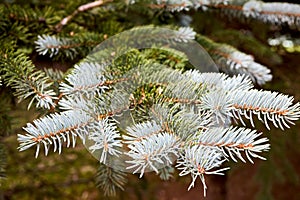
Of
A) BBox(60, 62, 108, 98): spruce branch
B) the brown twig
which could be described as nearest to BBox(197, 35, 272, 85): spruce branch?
the brown twig

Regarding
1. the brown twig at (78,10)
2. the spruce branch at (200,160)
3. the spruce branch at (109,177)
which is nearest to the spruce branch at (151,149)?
the spruce branch at (200,160)

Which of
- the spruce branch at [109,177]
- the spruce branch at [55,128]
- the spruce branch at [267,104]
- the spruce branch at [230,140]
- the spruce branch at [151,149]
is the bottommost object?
the spruce branch at [109,177]

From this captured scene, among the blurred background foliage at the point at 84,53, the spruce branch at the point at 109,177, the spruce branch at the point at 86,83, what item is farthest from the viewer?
the blurred background foliage at the point at 84,53

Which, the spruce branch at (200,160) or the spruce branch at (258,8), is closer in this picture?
the spruce branch at (200,160)

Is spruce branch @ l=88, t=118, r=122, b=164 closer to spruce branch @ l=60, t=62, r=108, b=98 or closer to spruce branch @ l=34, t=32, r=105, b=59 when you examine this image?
spruce branch @ l=60, t=62, r=108, b=98

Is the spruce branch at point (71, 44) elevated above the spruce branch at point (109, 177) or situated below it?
above

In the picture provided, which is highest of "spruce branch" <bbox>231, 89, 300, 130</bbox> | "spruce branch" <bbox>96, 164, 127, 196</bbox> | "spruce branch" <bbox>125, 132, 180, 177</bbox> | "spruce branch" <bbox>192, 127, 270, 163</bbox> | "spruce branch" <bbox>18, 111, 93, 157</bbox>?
"spruce branch" <bbox>231, 89, 300, 130</bbox>

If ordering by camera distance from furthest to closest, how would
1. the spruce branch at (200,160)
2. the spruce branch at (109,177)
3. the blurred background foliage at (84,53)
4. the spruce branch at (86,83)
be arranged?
1. the blurred background foliage at (84,53)
2. the spruce branch at (109,177)
3. the spruce branch at (86,83)
4. the spruce branch at (200,160)

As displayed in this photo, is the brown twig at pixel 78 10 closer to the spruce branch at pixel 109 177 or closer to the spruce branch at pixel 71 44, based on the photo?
the spruce branch at pixel 71 44

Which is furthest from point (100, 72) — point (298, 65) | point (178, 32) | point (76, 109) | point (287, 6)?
point (298, 65)
